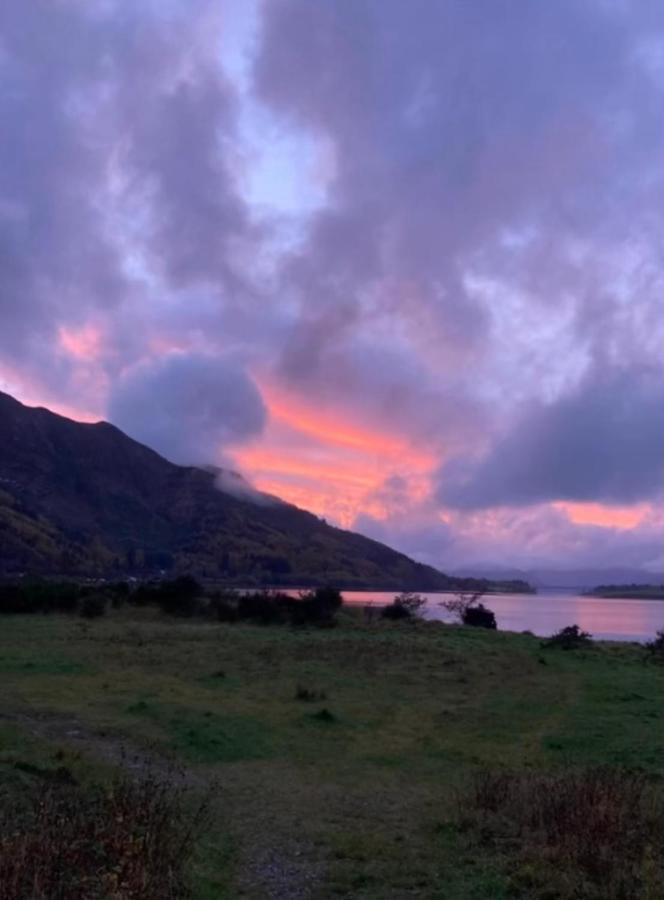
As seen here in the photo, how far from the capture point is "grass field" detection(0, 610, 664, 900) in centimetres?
970

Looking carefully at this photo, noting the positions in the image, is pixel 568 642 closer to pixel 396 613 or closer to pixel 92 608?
pixel 396 613

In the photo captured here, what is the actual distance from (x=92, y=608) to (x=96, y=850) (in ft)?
131

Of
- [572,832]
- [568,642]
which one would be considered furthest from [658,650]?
→ [572,832]

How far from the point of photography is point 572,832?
31.0 ft

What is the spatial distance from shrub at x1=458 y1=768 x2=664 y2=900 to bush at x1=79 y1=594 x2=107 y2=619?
1427 inches

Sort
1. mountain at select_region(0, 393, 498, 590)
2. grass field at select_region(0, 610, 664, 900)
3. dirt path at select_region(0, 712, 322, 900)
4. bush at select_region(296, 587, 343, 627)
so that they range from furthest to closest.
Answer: mountain at select_region(0, 393, 498, 590) → bush at select_region(296, 587, 343, 627) → grass field at select_region(0, 610, 664, 900) → dirt path at select_region(0, 712, 322, 900)

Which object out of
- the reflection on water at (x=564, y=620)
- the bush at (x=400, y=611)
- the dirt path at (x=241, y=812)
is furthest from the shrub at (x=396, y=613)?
the dirt path at (x=241, y=812)

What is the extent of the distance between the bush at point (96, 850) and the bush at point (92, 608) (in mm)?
37126

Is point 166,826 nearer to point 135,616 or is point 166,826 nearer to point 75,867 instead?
point 75,867

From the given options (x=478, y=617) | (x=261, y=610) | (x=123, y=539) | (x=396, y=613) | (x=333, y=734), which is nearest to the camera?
(x=333, y=734)

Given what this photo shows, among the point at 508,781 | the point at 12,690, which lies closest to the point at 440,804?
the point at 508,781

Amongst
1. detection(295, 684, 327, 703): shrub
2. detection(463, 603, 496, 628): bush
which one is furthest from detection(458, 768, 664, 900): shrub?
detection(463, 603, 496, 628): bush

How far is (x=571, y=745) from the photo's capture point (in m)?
18.3

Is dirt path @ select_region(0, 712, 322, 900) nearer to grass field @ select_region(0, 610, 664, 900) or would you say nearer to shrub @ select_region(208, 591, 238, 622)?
grass field @ select_region(0, 610, 664, 900)
